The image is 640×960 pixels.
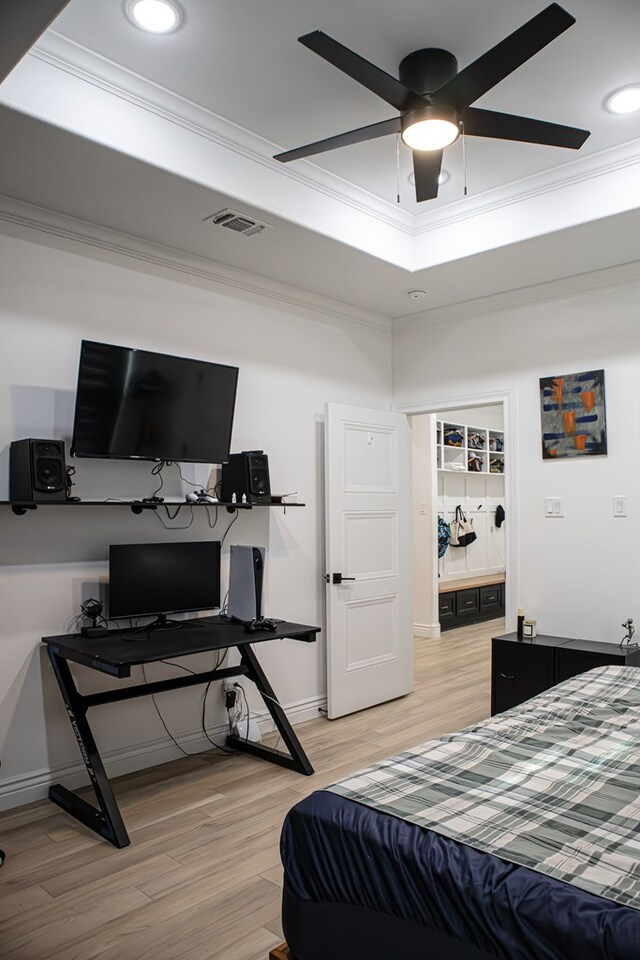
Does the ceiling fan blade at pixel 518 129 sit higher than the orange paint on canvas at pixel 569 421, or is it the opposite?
the ceiling fan blade at pixel 518 129

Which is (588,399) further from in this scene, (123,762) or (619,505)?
(123,762)

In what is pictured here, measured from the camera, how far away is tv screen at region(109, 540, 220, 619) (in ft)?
11.3

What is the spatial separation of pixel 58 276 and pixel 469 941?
3.26 meters

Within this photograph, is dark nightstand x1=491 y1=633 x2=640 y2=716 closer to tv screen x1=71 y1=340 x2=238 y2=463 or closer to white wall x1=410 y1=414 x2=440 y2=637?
tv screen x1=71 y1=340 x2=238 y2=463

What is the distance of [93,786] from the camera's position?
3047 millimetres

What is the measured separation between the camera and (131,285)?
3768 mm

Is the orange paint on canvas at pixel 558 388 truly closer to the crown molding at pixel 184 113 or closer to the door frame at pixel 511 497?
the door frame at pixel 511 497

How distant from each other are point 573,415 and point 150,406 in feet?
8.62

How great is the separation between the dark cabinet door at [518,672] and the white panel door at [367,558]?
88 centimetres

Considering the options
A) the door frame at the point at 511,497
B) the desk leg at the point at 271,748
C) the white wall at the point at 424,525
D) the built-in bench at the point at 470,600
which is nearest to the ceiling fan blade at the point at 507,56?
the door frame at the point at 511,497

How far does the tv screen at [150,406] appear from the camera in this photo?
3301 millimetres

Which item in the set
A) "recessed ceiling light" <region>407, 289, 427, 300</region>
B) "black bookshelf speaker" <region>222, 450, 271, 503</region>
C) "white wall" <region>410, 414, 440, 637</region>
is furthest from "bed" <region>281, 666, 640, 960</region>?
"white wall" <region>410, 414, 440, 637</region>

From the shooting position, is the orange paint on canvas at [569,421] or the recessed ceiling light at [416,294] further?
the recessed ceiling light at [416,294]

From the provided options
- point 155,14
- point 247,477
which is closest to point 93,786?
point 247,477
